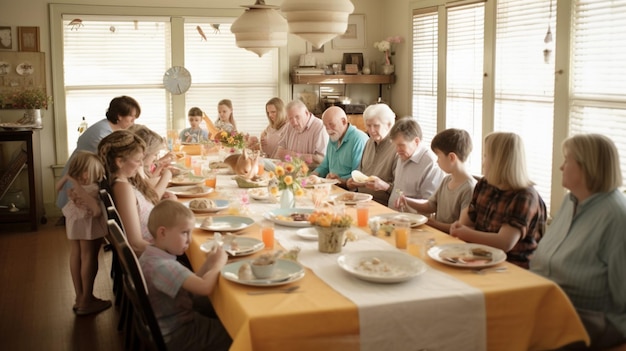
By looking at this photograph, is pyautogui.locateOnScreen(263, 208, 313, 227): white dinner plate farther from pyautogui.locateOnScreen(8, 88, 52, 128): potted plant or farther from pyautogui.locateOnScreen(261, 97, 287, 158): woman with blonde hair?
pyautogui.locateOnScreen(8, 88, 52, 128): potted plant

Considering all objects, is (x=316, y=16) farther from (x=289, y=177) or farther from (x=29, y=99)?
(x=29, y=99)

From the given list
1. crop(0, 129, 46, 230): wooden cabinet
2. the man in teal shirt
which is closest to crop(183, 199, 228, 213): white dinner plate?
the man in teal shirt

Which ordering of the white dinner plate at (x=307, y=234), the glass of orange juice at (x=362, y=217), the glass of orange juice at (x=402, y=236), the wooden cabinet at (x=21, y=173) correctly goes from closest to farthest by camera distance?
1. the glass of orange juice at (x=402, y=236)
2. the white dinner plate at (x=307, y=234)
3. the glass of orange juice at (x=362, y=217)
4. the wooden cabinet at (x=21, y=173)

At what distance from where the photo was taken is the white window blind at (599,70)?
14.4 feet

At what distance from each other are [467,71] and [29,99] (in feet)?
13.4

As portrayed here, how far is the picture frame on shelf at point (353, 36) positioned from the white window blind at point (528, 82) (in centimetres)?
234

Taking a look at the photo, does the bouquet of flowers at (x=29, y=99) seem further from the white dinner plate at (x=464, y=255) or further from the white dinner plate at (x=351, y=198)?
the white dinner plate at (x=464, y=255)

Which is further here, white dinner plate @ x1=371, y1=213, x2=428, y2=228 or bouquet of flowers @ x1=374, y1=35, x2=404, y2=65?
bouquet of flowers @ x1=374, y1=35, x2=404, y2=65

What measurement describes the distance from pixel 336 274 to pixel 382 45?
5.31 metres

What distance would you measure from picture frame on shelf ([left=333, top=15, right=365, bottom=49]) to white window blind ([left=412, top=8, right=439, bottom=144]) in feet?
2.80

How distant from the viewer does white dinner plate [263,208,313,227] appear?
10.7 feet

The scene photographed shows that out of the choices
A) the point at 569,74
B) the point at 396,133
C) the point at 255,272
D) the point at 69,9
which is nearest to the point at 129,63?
the point at 69,9

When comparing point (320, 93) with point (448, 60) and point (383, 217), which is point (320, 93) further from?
point (383, 217)

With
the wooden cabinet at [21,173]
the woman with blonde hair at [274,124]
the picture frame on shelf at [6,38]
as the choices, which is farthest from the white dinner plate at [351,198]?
the picture frame on shelf at [6,38]
